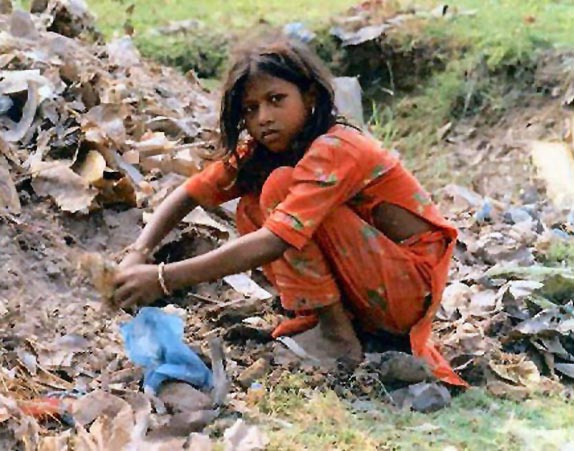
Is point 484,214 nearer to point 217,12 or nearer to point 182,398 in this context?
point 182,398

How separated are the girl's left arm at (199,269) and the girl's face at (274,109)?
0.33 m

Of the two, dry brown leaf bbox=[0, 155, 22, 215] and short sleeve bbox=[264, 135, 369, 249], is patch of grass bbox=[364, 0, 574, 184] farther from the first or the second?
short sleeve bbox=[264, 135, 369, 249]

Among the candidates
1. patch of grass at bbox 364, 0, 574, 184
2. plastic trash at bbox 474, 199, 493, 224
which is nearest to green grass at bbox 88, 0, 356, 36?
patch of grass at bbox 364, 0, 574, 184

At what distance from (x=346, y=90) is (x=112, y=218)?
2.75m

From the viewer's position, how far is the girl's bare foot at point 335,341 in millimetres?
2998

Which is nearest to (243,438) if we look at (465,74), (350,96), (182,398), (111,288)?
(182,398)

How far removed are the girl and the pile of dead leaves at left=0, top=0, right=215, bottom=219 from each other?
2.23ft

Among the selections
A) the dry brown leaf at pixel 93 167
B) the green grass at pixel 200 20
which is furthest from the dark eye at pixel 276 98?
the green grass at pixel 200 20

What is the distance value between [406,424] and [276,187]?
0.70 m

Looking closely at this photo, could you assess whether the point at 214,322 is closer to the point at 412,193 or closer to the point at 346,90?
the point at 412,193

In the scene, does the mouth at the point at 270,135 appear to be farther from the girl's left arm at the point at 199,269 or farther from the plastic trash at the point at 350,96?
the plastic trash at the point at 350,96

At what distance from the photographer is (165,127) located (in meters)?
4.56

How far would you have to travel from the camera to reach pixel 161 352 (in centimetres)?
278

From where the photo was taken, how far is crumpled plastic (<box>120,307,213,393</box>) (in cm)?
275
